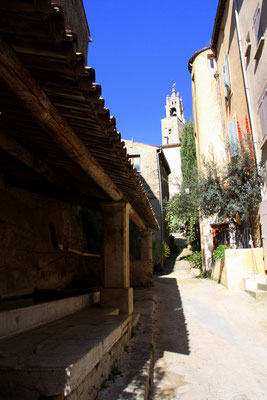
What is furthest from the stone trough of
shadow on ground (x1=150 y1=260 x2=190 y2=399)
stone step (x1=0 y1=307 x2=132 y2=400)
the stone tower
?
the stone tower

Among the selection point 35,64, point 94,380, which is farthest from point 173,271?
point 35,64

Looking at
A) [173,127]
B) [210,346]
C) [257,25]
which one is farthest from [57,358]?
[173,127]

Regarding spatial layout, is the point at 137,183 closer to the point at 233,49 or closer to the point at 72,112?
the point at 72,112

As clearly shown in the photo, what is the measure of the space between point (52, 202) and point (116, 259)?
288cm

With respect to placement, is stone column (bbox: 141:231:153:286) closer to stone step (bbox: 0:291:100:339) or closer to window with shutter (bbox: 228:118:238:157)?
window with shutter (bbox: 228:118:238:157)

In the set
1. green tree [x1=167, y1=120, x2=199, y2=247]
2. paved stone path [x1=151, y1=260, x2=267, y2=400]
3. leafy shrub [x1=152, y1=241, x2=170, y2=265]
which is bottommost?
paved stone path [x1=151, y1=260, x2=267, y2=400]

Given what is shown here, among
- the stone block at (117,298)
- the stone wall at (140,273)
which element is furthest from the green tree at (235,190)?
the stone block at (117,298)

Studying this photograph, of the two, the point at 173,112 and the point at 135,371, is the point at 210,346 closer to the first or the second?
the point at 135,371

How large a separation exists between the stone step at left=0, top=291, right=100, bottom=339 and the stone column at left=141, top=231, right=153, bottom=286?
6.46 m

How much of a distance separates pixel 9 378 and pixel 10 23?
2.24m

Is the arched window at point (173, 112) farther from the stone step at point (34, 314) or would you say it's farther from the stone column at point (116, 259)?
the stone step at point (34, 314)

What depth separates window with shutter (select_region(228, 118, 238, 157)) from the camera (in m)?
10.7

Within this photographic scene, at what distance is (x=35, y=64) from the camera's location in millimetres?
2176

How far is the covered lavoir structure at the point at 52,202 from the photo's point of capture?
80.4 inches
